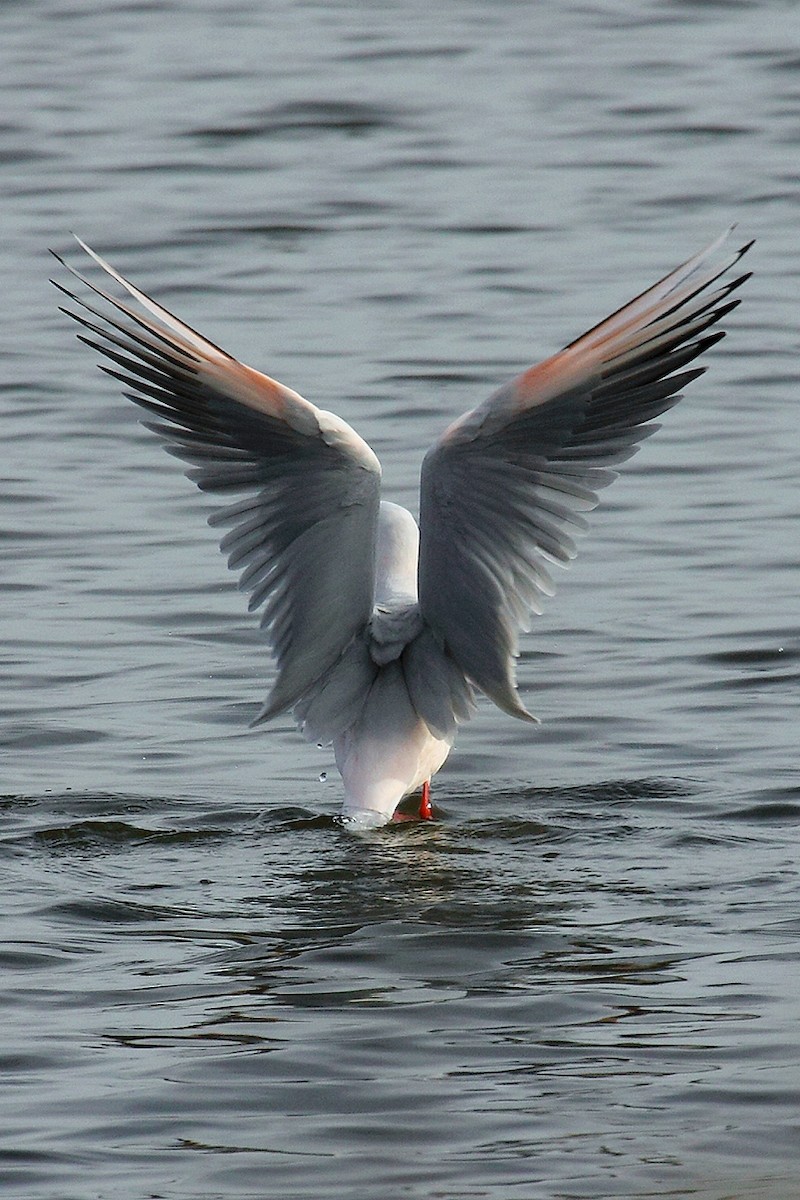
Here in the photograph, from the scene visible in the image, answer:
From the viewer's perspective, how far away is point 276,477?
261 inches

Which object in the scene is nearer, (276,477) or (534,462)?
(534,462)

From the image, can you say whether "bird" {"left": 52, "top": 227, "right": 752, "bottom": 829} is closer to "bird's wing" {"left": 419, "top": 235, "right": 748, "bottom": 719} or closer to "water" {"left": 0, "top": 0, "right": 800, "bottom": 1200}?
"bird's wing" {"left": 419, "top": 235, "right": 748, "bottom": 719}

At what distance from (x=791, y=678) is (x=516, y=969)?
2815 mm

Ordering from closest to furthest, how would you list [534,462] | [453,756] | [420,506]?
[534,462], [420,506], [453,756]

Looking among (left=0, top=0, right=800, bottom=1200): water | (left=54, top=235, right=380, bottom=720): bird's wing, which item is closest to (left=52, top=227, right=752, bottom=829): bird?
(left=54, top=235, right=380, bottom=720): bird's wing

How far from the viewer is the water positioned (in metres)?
5.01

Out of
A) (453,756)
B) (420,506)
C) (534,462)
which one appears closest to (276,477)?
(420,506)

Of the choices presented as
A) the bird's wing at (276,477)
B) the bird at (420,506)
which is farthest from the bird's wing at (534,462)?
the bird's wing at (276,477)

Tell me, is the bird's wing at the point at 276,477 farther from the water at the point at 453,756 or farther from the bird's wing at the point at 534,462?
the water at the point at 453,756

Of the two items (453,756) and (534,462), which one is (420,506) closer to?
(534,462)

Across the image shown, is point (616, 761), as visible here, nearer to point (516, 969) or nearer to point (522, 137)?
point (516, 969)

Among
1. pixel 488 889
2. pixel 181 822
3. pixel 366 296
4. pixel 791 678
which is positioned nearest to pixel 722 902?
pixel 488 889

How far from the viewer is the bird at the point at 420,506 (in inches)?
253

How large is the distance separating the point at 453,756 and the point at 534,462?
5.72ft
